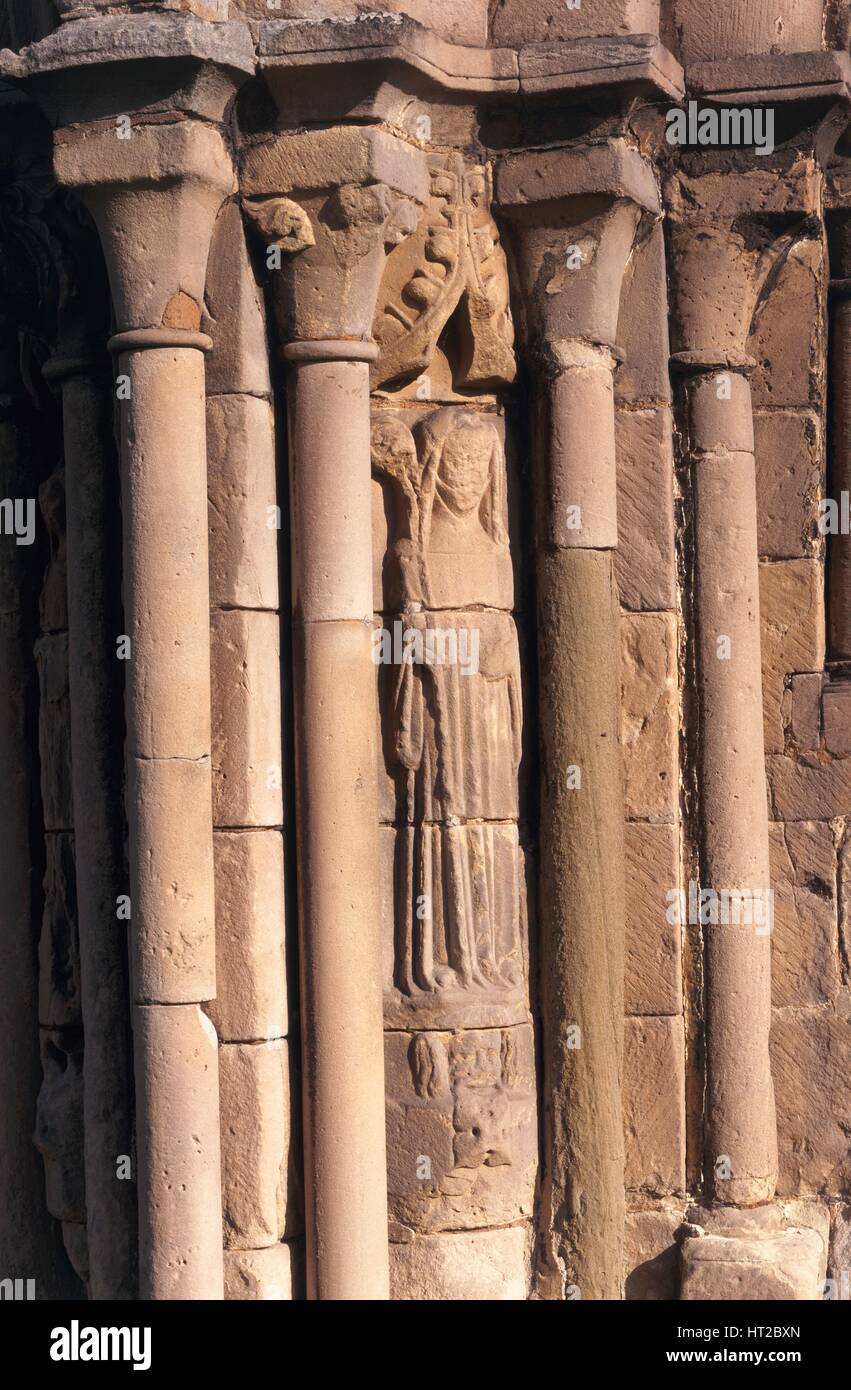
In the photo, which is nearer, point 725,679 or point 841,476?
point 725,679

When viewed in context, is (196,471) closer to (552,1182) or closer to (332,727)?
(332,727)

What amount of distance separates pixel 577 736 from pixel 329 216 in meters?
1.73

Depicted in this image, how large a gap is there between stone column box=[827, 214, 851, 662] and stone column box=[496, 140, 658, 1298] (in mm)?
972

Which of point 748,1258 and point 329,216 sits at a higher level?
point 329,216

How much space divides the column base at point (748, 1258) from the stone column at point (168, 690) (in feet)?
5.17

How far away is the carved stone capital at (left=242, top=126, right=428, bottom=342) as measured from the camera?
6070mm

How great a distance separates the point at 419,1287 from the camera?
6422 mm

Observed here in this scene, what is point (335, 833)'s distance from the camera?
616 centimetres

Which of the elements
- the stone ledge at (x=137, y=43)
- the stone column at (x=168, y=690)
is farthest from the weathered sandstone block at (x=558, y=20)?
the stone column at (x=168, y=690)

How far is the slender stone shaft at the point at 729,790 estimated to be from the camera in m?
6.75

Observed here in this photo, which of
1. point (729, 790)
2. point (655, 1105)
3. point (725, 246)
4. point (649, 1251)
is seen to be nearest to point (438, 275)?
point (725, 246)

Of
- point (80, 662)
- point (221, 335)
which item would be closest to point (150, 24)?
point (221, 335)

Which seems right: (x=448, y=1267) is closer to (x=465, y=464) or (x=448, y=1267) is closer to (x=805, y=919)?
(x=805, y=919)

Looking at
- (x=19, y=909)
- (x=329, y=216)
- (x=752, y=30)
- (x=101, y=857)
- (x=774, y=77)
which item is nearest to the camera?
(x=329, y=216)
